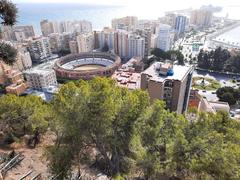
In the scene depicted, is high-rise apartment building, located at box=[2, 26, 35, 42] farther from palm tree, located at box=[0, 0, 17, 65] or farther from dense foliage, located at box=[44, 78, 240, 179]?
→ palm tree, located at box=[0, 0, 17, 65]

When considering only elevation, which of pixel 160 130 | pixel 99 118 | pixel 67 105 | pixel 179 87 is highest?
pixel 67 105

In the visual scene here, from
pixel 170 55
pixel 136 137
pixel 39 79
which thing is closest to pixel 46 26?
pixel 39 79

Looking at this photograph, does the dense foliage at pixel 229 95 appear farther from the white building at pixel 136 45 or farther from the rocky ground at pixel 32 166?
the rocky ground at pixel 32 166

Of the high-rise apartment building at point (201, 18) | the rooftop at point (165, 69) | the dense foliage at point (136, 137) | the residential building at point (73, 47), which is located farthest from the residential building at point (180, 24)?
the dense foliage at point (136, 137)

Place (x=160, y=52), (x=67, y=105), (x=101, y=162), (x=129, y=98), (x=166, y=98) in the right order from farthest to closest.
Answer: (x=160, y=52)
(x=166, y=98)
(x=101, y=162)
(x=129, y=98)
(x=67, y=105)

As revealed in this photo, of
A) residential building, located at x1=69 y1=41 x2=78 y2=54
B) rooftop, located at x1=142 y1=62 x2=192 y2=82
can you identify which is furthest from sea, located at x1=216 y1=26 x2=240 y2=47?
rooftop, located at x1=142 y1=62 x2=192 y2=82

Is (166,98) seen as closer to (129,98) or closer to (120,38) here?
(129,98)

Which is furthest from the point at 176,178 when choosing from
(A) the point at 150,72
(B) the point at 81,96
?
(A) the point at 150,72
